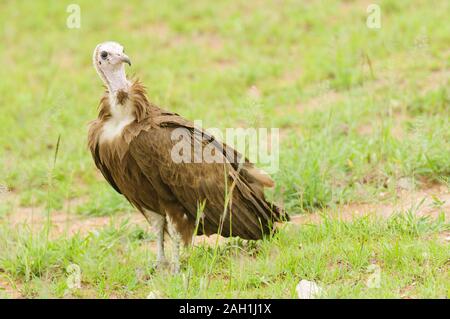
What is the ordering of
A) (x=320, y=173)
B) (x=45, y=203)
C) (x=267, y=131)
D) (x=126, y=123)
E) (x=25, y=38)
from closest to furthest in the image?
(x=126, y=123) → (x=320, y=173) → (x=45, y=203) → (x=267, y=131) → (x=25, y=38)

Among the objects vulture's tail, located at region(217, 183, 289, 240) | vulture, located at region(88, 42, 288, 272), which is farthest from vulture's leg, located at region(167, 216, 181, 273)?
vulture's tail, located at region(217, 183, 289, 240)

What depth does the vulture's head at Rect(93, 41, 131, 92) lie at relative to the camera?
523 centimetres

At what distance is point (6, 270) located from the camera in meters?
5.25

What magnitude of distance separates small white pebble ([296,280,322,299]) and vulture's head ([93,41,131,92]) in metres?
1.63

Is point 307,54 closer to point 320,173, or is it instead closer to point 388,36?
point 388,36

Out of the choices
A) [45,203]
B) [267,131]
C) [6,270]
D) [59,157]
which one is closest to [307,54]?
[267,131]

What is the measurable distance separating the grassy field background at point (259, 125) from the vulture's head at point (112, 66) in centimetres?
41

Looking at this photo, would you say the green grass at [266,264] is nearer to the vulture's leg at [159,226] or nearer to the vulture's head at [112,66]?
the vulture's leg at [159,226]

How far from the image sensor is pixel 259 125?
18.5ft

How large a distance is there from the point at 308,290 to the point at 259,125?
4.70 feet

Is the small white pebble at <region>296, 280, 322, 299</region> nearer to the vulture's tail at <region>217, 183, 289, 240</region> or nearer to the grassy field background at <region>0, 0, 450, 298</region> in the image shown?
the grassy field background at <region>0, 0, 450, 298</region>

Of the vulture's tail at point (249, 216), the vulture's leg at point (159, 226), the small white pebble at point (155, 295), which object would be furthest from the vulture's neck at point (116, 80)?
the small white pebble at point (155, 295)

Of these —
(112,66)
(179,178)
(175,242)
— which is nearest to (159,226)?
(175,242)

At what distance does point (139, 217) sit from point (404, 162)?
2.09 meters
